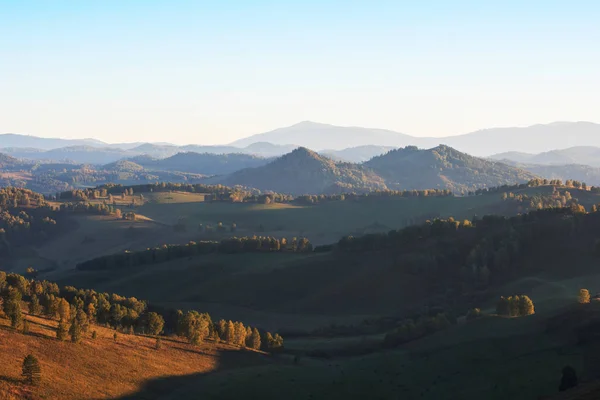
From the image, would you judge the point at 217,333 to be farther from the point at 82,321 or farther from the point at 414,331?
the point at 414,331

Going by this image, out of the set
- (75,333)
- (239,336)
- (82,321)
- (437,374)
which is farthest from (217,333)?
(437,374)

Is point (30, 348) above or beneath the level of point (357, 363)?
above

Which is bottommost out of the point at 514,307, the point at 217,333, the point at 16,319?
the point at 217,333

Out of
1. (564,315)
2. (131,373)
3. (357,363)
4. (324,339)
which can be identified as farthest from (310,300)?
(131,373)

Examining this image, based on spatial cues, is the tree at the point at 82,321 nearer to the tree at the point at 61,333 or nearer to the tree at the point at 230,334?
the tree at the point at 61,333

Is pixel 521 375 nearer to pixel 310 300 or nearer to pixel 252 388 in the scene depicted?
pixel 252 388

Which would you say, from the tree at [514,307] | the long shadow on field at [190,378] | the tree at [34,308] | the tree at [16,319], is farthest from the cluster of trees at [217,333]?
the tree at [514,307]
